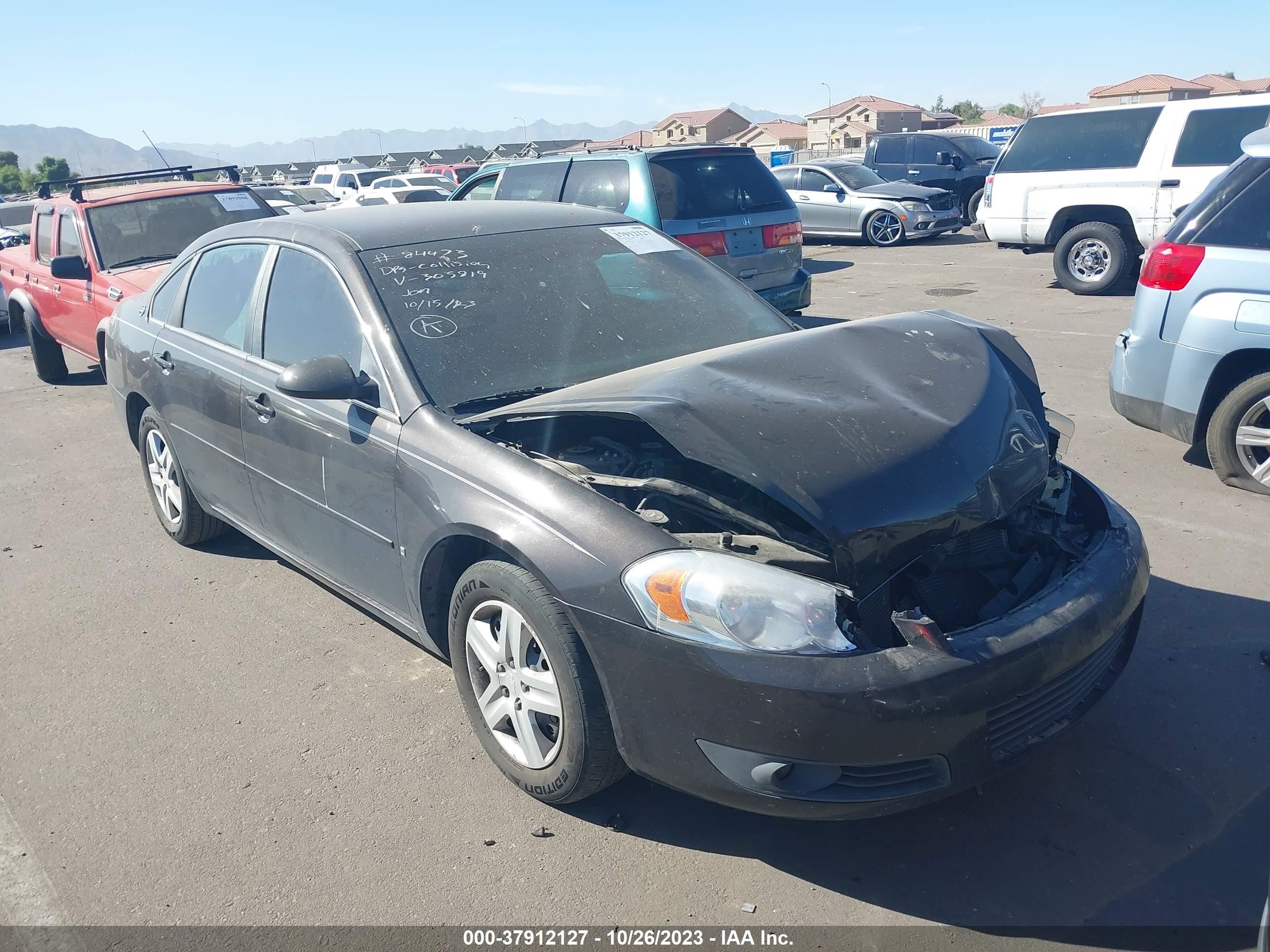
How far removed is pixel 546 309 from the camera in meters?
3.96

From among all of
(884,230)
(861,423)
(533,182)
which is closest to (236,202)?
(533,182)

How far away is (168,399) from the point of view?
5.03 meters

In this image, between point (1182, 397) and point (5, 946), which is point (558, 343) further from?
point (1182, 397)

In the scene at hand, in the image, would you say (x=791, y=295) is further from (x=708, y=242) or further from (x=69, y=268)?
(x=69, y=268)

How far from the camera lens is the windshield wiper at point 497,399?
3471mm

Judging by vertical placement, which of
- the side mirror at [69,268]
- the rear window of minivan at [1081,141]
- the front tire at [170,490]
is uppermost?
the rear window of minivan at [1081,141]

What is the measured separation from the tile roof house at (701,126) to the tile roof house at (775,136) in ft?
4.84

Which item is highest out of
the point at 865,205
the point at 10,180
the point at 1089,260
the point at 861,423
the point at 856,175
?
the point at 856,175

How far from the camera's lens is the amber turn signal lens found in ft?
8.75

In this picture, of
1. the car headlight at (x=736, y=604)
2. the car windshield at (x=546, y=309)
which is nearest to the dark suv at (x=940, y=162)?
the car windshield at (x=546, y=309)

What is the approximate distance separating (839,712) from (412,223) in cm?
276

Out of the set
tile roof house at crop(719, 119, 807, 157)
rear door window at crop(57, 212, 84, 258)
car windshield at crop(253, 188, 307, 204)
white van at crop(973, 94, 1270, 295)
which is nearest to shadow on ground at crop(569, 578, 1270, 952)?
rear door window at crop(57, 212, 84, 258)

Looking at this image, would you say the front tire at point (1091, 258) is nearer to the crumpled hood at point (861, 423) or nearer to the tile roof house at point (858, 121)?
the crumpled hood at point (861, 423)

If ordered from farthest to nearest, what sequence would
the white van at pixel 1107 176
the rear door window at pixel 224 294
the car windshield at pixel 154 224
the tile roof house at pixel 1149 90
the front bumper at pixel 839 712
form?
the tile roof house at pixel 1149 90, the white van at pixel 1107 176, the car windshield at pixel 154 224, the rear door window at pixel 224 294, the front bumper at pixel 839 712
